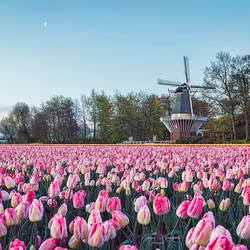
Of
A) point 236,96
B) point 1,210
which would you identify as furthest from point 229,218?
point 236,96

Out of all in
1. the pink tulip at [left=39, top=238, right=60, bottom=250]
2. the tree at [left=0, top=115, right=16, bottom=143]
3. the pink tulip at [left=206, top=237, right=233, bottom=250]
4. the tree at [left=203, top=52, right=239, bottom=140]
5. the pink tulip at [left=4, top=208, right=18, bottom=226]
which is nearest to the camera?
the pink tulip at [left=206, top=237, right=233, bottom=250]

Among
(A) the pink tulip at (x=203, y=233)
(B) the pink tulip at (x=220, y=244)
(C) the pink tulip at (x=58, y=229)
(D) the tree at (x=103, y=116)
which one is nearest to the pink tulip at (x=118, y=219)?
(C) the pink tulip at (x=58, y=229)

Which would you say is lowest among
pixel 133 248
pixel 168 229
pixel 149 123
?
pixel 168 229

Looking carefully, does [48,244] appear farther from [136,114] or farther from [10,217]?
[136,114]

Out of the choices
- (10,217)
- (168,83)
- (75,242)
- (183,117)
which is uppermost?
(168,83)

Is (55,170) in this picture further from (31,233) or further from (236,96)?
(236,96)

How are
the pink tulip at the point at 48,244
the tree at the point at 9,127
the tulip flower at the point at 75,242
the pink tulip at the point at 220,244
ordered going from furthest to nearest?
the tree at the point at 9,127 < the tulip flower at the point at 75,242 < the pink tulip at the point at 48,244 < the pink tulip at the point at 220,244

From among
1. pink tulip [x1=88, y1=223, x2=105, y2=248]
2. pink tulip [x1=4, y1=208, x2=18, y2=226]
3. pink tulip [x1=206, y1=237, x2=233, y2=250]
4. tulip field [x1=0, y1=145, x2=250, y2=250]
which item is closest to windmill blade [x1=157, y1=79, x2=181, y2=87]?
tulip field [x1=0, y1=145, x2=250, y2=250]

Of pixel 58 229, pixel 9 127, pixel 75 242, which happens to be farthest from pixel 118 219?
pixel 9 127

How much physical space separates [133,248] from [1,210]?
130 centimetres

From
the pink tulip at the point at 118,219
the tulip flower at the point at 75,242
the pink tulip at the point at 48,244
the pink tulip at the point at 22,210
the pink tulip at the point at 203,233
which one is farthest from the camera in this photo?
the pink tulip at the point at 22,210

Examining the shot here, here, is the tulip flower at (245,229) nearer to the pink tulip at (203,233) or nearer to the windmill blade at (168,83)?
the pink tulip at (203,233)

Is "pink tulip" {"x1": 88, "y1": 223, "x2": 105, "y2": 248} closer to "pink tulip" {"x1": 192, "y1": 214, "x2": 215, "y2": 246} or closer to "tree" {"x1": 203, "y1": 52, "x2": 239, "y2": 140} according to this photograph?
"pink tulip" {"x1": 192, "y1": 214, "x2": 215, "y2": 246}

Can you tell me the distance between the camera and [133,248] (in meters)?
1.50
